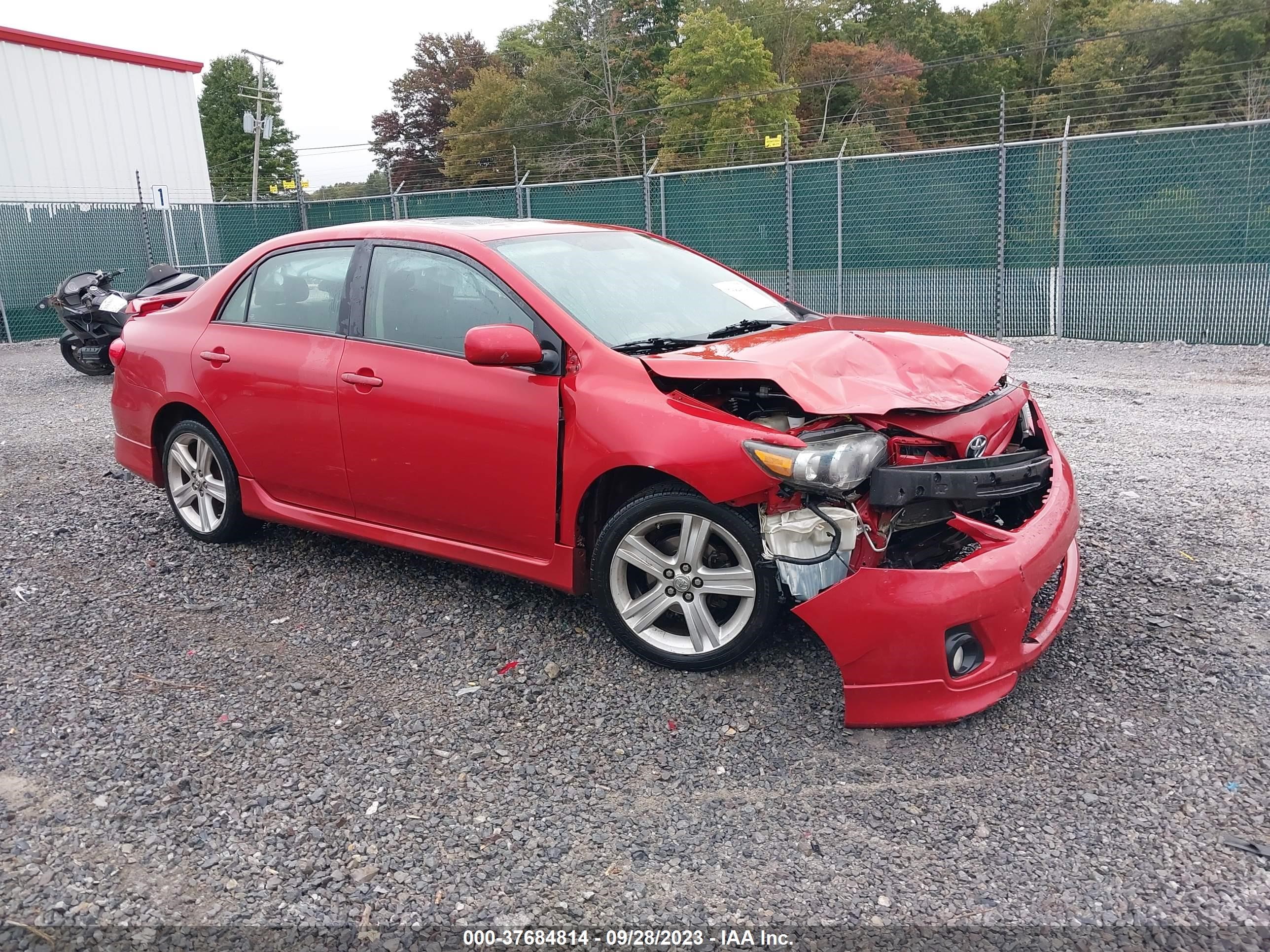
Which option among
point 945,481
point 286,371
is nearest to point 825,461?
point 945,481

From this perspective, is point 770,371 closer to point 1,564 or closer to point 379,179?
point 1,564

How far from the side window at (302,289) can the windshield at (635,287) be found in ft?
2.81

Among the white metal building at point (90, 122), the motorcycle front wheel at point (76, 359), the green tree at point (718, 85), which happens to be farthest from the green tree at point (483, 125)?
the motorcycle front wheel at point (76, 359)

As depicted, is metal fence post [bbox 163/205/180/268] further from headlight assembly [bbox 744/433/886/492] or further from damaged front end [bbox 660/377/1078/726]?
headlight assembly [bbox 744/433/886/492]

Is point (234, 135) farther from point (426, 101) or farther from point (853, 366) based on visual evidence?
point (853, 366)

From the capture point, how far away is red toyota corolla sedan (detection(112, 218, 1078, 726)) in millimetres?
3041

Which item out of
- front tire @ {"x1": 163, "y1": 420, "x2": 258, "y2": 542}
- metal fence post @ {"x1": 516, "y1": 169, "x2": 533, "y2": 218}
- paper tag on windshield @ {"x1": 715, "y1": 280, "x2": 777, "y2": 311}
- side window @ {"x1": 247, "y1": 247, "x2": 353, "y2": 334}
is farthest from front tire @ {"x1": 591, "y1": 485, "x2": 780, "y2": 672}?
metal fence post @ {"x1": 516, "y1": 169, "x2": 533, "y2": 218}

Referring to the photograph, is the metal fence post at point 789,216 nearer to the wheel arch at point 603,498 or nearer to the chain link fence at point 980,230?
the chain link fence at point 980,230

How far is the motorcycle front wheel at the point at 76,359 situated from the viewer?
11.7 metres

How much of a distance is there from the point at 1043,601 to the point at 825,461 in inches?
55.0

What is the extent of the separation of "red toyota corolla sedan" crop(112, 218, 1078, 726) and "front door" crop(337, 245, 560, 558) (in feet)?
0.03

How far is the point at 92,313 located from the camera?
11375 millimetres

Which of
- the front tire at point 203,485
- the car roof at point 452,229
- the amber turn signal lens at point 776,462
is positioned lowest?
the front tire at point 203,485

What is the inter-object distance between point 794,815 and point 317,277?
3159mm
